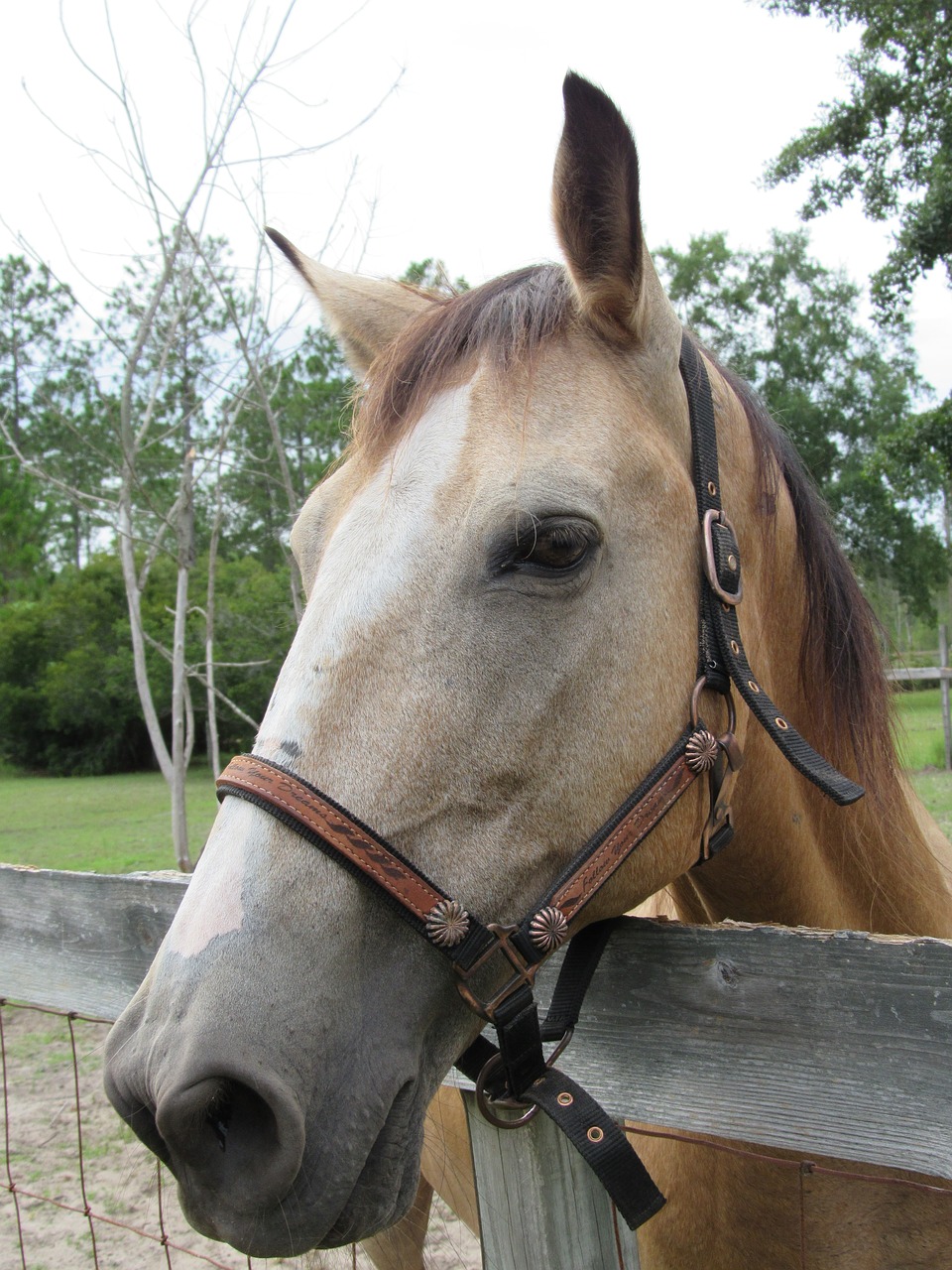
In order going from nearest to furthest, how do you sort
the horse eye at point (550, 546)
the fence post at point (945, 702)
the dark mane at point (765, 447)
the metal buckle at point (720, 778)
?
the horse eye at point (550, 546) < the metal buckle at point (720, 778) < the dark mane at point (765, 447) < the fence post at point (945, 702)

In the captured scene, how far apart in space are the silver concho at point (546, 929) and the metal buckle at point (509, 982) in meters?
0.02

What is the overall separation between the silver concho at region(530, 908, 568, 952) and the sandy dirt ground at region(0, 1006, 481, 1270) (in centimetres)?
195

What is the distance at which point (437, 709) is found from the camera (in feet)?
4.32

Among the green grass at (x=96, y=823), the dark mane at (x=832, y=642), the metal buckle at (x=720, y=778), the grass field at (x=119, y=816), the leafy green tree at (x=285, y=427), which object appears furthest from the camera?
the green grass at (x=96, y=823)

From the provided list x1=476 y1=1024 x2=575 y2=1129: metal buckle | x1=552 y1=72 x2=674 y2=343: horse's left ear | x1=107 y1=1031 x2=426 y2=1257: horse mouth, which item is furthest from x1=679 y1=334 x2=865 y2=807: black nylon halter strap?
x1=107 y1=1031 x2=426 y2=1257: horse mouth

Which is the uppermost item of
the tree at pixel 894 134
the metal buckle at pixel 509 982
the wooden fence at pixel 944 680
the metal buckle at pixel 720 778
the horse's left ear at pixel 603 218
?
the tree at pixel 894 134

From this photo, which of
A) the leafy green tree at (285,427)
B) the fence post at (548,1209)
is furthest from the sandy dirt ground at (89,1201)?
the leafy green tree at (285,427)

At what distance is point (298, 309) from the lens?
661 centimetres

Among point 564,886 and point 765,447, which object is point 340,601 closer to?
point 564,886

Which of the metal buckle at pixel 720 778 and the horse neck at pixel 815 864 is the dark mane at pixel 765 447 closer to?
the horse neck at pixel 815 864

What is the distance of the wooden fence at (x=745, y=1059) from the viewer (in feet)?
3.81

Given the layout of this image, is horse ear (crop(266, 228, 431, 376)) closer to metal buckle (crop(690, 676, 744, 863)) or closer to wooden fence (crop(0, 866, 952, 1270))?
metal buckle (crop(690, 676, 744, 863))

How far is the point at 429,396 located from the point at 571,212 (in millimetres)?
417

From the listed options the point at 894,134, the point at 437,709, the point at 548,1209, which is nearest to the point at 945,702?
the point at 894,134
